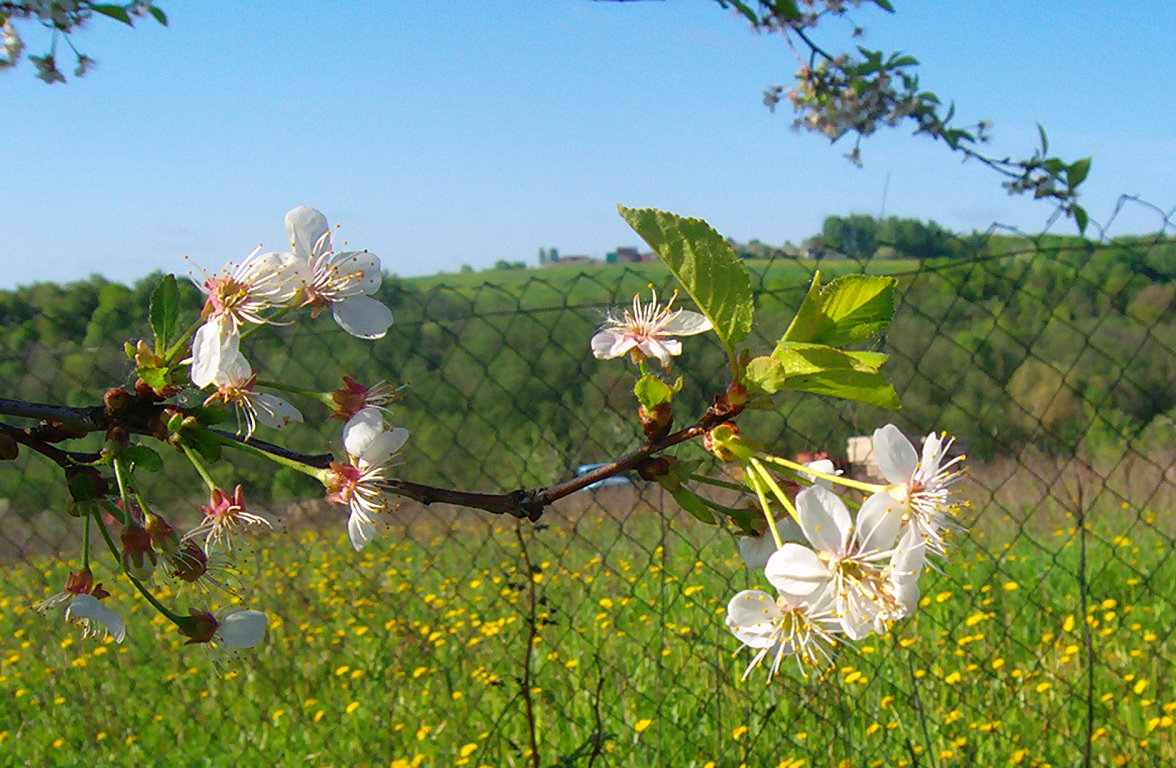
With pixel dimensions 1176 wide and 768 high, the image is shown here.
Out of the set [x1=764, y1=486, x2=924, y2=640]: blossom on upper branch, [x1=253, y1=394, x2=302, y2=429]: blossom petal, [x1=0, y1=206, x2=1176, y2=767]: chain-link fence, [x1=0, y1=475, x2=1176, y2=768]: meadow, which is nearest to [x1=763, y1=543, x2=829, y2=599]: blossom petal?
[x1=764, y1=486, x2=924, y2=640]: blossom on upper branch

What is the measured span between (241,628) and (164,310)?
29 centimetres

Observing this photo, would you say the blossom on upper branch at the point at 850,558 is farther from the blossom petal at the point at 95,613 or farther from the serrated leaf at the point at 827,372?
the blossom petal at the point at 95,613

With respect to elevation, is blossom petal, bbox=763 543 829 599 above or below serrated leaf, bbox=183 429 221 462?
above

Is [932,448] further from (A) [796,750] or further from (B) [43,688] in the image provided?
(B) [43,688]

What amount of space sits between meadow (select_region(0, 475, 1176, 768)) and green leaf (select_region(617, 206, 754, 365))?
111cm

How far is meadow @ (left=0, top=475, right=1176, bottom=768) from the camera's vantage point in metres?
2.13

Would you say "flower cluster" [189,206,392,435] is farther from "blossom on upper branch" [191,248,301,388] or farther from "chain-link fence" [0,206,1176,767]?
"chain-link fence" [0,206,1176,767]

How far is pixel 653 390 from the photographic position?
1.90 feet

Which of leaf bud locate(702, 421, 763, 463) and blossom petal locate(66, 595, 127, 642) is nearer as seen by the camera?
leaf bud locate(702, 421, 763, 463)

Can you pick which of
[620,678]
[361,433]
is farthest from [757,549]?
[620,678]

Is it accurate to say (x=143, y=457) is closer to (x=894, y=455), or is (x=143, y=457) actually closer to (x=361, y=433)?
(x=361, y=433)

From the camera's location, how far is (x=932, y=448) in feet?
1.94

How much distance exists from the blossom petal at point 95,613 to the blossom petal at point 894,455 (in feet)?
1.88

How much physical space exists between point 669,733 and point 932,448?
1835 mm
